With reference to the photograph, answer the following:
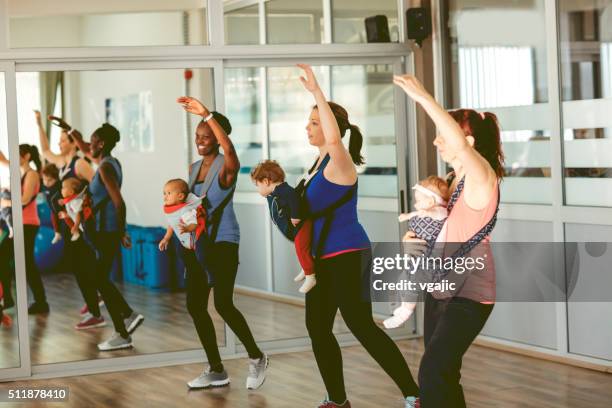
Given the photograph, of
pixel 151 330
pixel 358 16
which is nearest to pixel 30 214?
pixel 151 330

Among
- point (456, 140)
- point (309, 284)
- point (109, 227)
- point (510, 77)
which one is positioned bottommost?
point (309, 284)

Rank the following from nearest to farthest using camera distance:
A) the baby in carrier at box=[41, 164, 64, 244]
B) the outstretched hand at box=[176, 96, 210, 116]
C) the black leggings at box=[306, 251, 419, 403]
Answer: the black leggings at box=[306, 251, 419, 403] < the outstretched hand at box=[176, 96, 210, 116] < the baby in carrier at box=[41, 164, 64, 244]

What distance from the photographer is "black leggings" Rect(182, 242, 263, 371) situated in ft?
18.3

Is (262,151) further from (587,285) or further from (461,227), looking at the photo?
(461,227)

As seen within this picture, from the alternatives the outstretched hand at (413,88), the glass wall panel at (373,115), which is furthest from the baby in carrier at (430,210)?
the glass wall panel at (373,115)

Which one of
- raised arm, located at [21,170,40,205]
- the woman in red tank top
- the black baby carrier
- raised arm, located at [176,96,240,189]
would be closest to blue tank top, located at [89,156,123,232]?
raised arm, located at [21,170,40,205]

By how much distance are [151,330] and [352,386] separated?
2126 millimetres

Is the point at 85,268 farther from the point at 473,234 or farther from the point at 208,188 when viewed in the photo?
the point at 473,234

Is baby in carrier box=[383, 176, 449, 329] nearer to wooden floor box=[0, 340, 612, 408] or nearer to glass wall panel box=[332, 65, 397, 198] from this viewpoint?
wooden floor box=[0, 340, 612, 408]

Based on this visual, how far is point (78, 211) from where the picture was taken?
23.5 feet

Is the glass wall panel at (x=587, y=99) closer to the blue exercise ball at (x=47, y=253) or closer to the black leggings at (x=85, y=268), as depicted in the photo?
the black leggings at (x=85, y=268)

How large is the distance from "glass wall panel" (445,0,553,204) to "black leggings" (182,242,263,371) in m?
1.99

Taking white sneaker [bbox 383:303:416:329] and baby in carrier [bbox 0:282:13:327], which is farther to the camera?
baby in carrier [bbox 0:282:13:327]

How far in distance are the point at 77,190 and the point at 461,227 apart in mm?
4245
